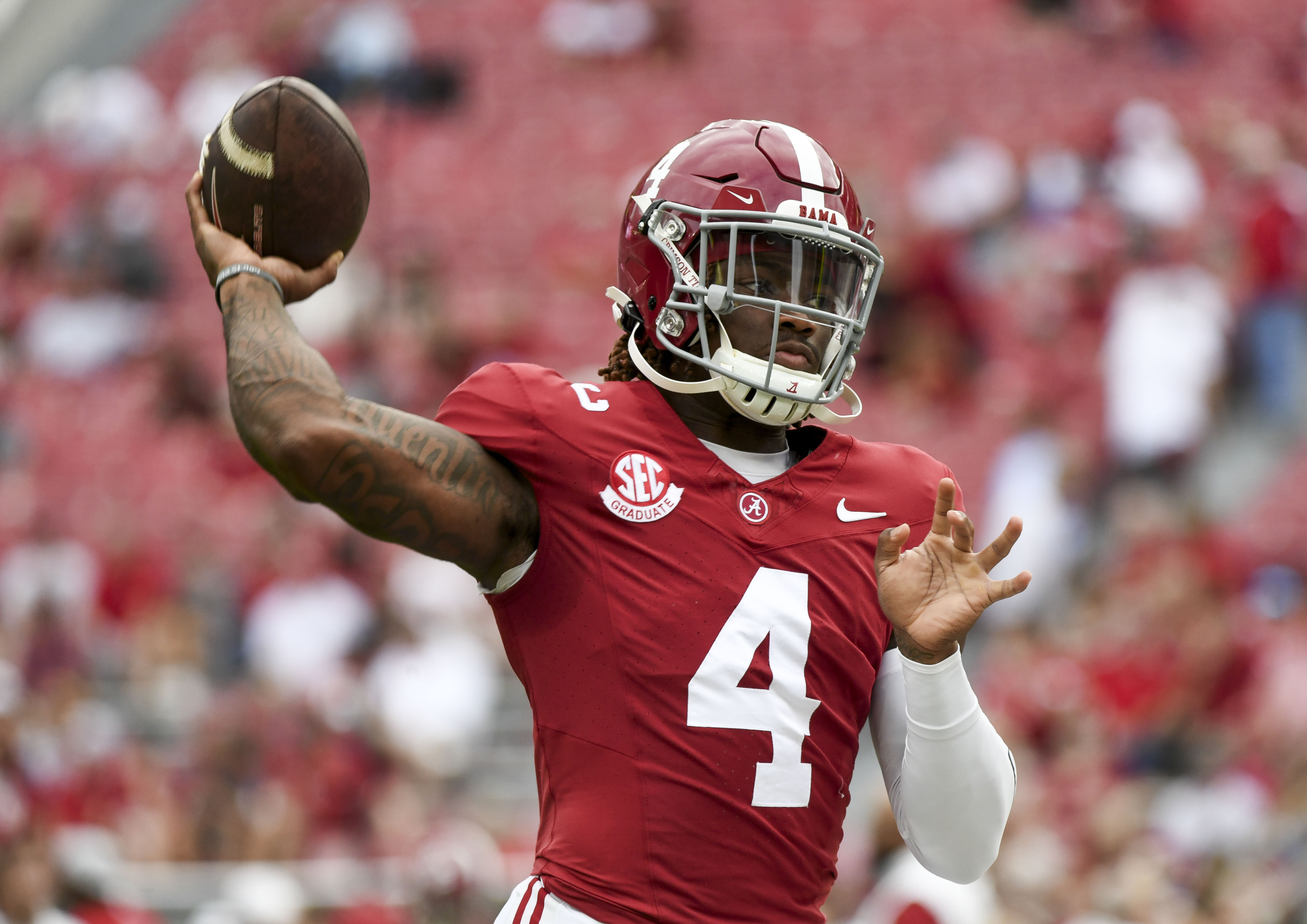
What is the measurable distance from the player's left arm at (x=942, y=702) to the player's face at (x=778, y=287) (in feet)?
Result: 1.02

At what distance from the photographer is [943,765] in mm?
2564

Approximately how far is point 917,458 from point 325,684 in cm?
620

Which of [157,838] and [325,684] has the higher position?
[325,684]

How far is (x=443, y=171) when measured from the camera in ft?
44.9

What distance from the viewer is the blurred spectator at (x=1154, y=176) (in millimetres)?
10688

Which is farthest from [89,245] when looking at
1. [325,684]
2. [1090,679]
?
[1090,679]

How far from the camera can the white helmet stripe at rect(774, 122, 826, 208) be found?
263 centimetres

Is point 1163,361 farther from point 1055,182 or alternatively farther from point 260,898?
point 260,898

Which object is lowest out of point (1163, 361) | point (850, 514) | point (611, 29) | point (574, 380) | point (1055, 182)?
point (850, 514)

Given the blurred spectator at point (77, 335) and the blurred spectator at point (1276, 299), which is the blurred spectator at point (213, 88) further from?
the blurred spectator at point (1276, 299)

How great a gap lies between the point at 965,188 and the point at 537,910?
9376mm

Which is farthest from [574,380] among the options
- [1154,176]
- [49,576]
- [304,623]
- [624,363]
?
[624,363]

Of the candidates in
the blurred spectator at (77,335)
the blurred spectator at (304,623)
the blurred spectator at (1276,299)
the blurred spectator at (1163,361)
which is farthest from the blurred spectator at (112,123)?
the blurred spectator at (1276,299)

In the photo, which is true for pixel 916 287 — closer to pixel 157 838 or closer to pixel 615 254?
pixel 615 254
